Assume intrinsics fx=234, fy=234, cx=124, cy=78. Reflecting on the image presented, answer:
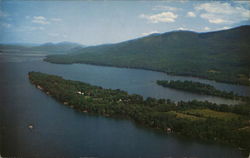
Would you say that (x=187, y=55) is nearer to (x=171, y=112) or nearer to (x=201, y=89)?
(x=201, y=89)

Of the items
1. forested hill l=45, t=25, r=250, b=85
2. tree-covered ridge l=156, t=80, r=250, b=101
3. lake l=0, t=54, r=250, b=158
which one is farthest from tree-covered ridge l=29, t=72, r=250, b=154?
forested hill l=45, t=25, r=250, b=85

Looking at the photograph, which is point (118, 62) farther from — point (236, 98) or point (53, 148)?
point (53, 148)

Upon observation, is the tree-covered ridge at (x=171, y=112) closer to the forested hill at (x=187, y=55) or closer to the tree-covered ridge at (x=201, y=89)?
the tree-covered ridge at (x=201, y=89)

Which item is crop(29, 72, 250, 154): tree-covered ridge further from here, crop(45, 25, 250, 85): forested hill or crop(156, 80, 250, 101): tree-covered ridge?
crop(45, 25, 250, 85): forested hill

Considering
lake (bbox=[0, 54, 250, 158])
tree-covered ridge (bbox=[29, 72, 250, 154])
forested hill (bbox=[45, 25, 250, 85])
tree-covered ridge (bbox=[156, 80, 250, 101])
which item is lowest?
lake (bbox=[0, 54, 250, 158])

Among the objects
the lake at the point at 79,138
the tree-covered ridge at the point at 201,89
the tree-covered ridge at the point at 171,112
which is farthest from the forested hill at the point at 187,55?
the lake at the point at 79,138

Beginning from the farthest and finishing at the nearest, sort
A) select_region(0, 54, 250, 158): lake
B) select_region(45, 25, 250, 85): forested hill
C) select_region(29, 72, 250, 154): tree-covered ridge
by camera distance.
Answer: select_region(45, 25, 250, 85): forested hill < select_region(29, 72, 250, 154): tree-covered ridge < select_region(0, 54, 250, 158): lake
